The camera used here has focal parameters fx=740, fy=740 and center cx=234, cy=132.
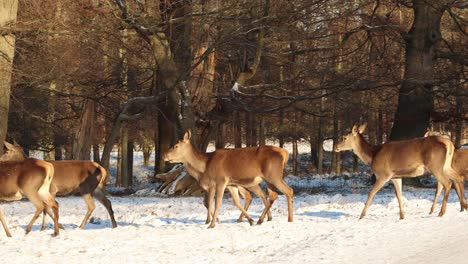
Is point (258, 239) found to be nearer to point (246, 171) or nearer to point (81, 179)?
point (246, 171)

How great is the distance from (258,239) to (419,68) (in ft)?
44.6

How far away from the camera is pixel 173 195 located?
21.4 meters

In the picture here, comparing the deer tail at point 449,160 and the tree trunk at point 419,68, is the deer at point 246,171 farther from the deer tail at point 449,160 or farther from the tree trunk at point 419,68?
the tree trunk at point 419,68

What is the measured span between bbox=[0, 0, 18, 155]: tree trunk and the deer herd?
4921mm

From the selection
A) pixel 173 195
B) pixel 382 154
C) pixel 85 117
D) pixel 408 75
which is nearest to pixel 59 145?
pixel 85 117

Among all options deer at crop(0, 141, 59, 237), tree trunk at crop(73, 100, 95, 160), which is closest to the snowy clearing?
deer at crop(0, 141, 59, 237)

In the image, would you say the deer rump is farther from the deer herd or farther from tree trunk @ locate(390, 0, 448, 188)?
tree trunk @ locate(390, 0, 448, 188)

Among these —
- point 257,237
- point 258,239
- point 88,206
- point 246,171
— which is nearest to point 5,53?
point 88,206

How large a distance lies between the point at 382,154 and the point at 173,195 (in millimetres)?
8773

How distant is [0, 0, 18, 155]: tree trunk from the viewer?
17984 mm

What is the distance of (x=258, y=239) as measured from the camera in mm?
11383

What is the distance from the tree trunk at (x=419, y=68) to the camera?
2322 cm

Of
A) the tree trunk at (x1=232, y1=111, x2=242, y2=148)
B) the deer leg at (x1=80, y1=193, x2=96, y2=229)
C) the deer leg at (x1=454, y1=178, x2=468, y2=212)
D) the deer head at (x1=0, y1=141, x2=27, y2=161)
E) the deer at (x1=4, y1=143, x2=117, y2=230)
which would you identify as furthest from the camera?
the tree trunk at (x1=232, y1=111, x2=242, y2=148)

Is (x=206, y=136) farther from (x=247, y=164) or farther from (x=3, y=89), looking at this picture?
(x=247, y=164)
